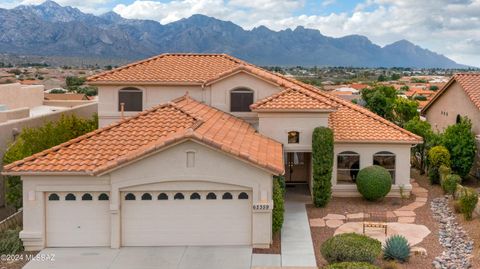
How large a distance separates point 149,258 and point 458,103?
2143 centimetres

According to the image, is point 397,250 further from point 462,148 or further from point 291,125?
point 462,148

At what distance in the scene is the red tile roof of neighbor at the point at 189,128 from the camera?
57.3ft

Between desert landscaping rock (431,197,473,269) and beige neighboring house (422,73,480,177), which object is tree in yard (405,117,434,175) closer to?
beige neighboring house (422,73,480,177)

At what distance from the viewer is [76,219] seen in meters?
17.7

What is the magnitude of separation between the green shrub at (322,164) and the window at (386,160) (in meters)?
2.77

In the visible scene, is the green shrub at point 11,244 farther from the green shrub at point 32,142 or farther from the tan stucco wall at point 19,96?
the tan stucco wall at point 19,96

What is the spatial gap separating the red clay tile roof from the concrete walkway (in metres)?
2.51

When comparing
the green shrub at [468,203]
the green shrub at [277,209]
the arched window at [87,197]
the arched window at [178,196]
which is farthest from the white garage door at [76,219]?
the green shrub at [468,203]

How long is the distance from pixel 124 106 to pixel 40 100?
56.3 ft

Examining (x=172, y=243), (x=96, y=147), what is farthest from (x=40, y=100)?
(x=172, y=243)

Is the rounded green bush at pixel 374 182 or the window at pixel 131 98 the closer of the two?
the rounded green bush at pixel 374 182

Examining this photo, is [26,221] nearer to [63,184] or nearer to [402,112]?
[63,184]

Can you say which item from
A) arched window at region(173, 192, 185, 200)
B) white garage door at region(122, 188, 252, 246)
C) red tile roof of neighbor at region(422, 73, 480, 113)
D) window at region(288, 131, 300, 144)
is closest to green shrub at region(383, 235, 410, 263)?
white garage door at region(122, 188, 252, 246)

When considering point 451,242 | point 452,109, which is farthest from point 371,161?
point 452,109
